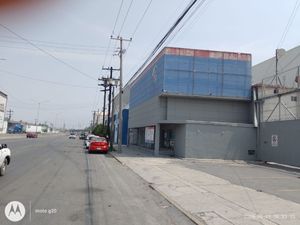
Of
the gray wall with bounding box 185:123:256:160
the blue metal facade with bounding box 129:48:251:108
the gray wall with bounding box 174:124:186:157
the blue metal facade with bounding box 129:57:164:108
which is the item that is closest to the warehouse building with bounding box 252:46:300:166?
the gray wall with bounding box 185:123:256:160

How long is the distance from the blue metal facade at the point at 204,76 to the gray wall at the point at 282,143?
16.0ft

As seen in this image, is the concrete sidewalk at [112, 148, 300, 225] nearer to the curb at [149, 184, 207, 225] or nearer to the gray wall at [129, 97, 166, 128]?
the curb at [149, 184, 207, 225]

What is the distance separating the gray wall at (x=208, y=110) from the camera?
33750 mm

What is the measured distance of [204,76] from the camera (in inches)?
1324

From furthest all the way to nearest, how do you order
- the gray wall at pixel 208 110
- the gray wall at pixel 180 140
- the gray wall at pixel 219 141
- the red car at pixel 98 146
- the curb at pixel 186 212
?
the red car at pixel 98 146 → the gray wall at pixel 208 110 → the gray wall at pixel 180 140 → the gray wall at pixel 219 141 → the curb at pixel 186 212

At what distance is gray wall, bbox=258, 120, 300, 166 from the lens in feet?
81.3

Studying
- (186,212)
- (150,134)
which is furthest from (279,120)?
(186,212)

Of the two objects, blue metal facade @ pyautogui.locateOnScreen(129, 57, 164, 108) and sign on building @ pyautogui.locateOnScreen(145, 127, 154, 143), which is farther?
sign on building @ pyautogui.locateOnScreen(145, 127, 154, 143)

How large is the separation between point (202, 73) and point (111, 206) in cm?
2543

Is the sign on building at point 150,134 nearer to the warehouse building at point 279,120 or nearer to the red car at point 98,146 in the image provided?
the red car at point 98,146

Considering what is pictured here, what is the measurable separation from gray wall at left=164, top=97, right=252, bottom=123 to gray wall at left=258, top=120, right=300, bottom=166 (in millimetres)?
3681

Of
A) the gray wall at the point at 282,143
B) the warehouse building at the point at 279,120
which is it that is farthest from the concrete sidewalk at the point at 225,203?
the warehouse building at the point at 279,120

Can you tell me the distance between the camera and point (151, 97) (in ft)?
125

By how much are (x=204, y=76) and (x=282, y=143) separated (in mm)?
9838
